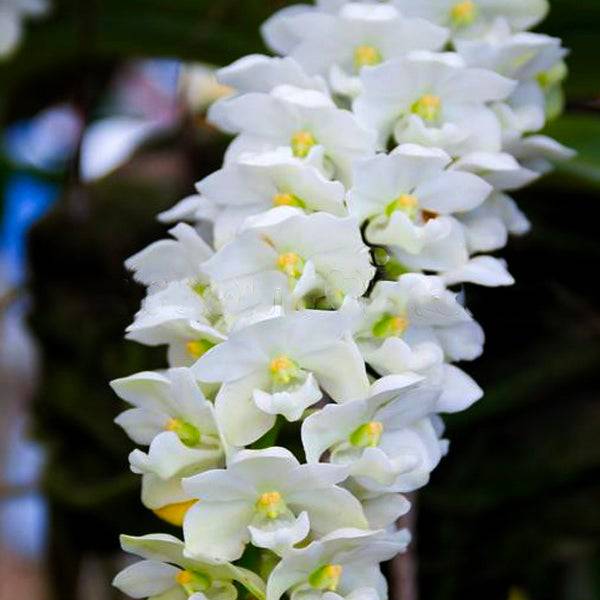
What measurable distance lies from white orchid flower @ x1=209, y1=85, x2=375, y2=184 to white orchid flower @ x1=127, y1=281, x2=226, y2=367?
7cm

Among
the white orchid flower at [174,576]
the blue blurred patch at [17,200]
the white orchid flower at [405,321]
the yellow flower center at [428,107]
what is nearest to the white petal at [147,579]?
the white orchid flower at [174,576]

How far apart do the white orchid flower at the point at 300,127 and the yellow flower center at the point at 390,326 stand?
0.21 feet

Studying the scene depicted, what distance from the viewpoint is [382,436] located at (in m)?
0.38

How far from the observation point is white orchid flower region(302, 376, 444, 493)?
0.35m

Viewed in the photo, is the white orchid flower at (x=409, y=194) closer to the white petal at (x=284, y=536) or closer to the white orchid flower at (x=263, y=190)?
the white orchid flower at (x=263, y=190)

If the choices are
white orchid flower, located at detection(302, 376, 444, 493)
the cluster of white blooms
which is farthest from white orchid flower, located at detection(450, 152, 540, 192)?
white orchid flower, located at detection(302, 376, 444, 493)

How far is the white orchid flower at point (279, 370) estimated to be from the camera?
35 centimetres

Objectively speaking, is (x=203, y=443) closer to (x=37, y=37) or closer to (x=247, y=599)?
(x=247, y=599)

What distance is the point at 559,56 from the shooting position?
49cm

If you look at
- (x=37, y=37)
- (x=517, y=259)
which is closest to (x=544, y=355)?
(x=517, y=259)

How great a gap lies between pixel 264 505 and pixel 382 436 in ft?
0.18

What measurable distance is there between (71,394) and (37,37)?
31 cm

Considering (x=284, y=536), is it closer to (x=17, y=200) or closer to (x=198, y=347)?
(x=198, y=347)

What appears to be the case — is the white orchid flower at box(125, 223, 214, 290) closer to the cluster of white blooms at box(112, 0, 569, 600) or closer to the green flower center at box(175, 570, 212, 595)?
the cluster of white blooms at box(112, 0, 569, 600)
